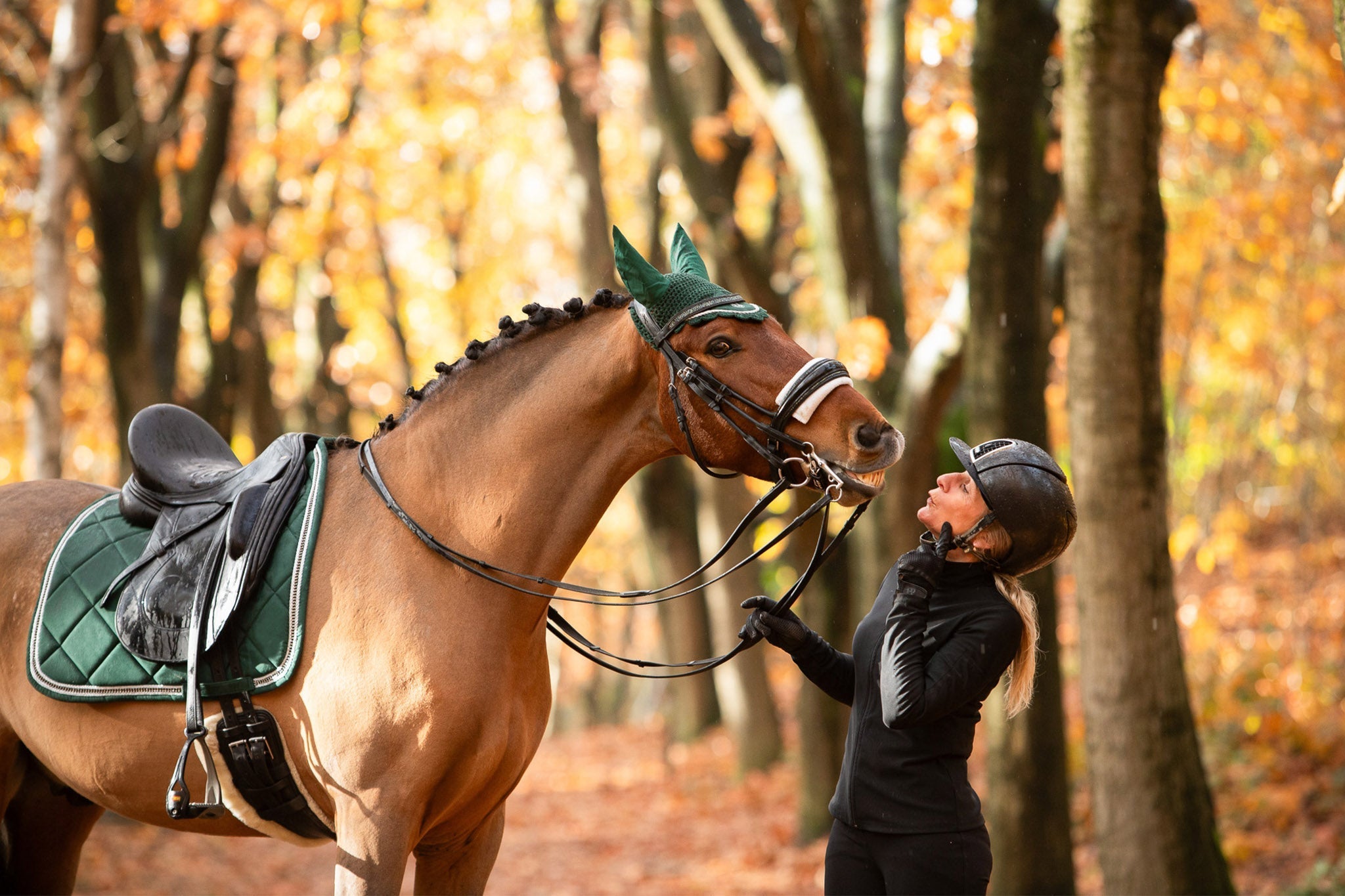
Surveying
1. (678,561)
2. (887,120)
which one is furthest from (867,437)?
(678,561)

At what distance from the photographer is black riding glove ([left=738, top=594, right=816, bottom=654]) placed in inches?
120

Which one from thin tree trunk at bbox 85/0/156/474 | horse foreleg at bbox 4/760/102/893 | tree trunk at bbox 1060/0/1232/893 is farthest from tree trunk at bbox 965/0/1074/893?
thin tree trunk at bbox 85/0/156/474

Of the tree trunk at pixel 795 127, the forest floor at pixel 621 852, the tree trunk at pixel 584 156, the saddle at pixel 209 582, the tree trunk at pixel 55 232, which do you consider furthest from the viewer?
the tree trunk at pixel 584 156

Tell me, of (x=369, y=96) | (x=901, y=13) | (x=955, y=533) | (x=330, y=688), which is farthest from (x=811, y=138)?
(x=369, y=96)

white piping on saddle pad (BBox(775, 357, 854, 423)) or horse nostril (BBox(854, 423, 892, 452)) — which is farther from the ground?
white piping on saddle pad (BBox(775, 357, 854, 423))

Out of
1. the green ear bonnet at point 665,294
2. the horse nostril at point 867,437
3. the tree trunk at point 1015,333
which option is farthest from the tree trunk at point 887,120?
the horse nostril at point 867,437

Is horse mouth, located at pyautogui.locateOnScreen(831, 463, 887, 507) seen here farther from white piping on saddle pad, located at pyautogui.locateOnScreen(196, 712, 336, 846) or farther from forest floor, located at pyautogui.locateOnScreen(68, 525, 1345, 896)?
forest floor, located at pyautogui.locateOnScreen(68, 525, 1345, 896)

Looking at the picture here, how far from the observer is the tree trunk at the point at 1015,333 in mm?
5434

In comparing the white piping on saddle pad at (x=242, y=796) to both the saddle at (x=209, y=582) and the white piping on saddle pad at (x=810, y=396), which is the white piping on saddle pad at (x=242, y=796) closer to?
the saddle at (x=209, y=582)

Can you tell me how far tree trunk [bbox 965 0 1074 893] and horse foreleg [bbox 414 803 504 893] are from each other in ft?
9.88

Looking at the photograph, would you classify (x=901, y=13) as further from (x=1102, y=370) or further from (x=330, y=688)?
(x=330, y=688)

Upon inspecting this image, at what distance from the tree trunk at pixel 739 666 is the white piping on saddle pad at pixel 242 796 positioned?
786cm

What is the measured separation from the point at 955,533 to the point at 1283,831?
579cm

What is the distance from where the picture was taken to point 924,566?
9.12ft
